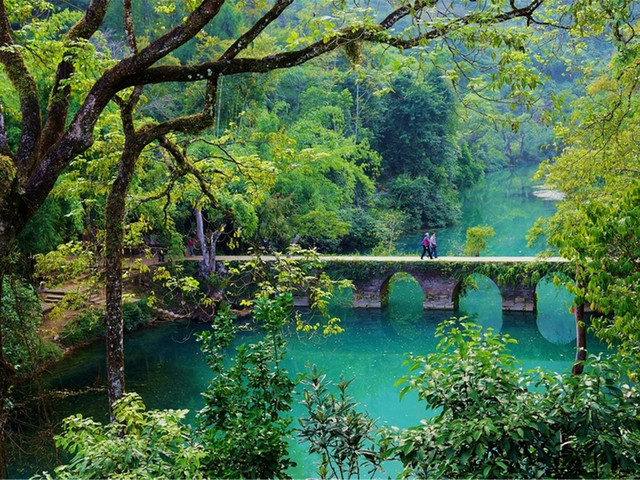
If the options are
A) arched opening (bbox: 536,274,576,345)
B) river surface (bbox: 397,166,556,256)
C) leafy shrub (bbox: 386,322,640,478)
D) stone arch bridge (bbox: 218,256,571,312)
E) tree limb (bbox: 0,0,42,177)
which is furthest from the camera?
river surface (bbox: 397,166,556,256)

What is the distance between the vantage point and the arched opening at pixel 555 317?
56.4 feet

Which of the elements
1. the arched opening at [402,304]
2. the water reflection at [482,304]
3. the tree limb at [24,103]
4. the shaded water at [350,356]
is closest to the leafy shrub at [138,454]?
the tree limb at [24,103]

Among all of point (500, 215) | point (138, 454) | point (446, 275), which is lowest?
point (446, 275)

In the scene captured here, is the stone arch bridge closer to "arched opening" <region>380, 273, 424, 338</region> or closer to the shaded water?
"arched opening" <region>380, 273, 424, 338</region>

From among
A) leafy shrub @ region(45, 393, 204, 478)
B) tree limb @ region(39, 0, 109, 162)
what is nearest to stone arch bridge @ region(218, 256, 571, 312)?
tree limb @ region(39, 0, 109, 162)


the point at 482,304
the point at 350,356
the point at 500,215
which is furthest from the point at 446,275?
the point at 500,215

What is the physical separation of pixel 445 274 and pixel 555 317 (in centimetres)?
344

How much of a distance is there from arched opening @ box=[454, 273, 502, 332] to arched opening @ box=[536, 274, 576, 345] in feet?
4.07

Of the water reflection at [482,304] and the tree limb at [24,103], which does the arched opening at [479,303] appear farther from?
the tree limb at [24,103]

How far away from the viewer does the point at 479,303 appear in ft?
68.2

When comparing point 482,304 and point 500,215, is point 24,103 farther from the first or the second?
point 500,215

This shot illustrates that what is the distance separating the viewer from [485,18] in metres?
3.50

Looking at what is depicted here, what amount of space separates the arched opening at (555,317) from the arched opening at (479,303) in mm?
1241

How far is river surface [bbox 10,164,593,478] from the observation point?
1223 centimetres
